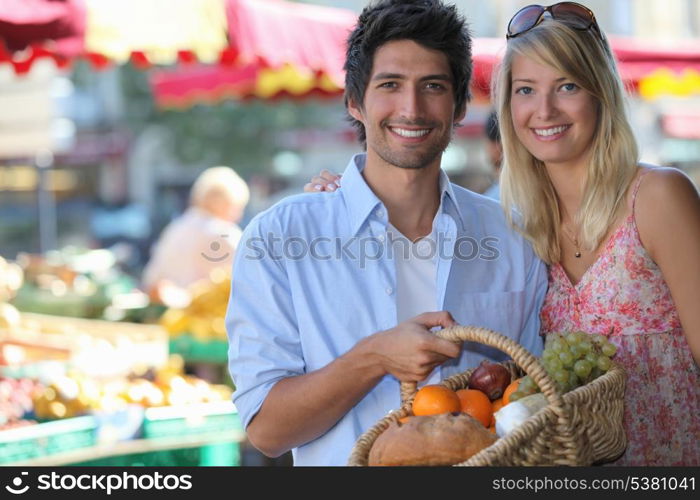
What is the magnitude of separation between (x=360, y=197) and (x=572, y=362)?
740 mm

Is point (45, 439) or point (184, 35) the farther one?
point (184, 35)

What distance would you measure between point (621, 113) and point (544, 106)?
0.27 meters

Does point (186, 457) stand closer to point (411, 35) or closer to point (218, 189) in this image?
point (411, 35)

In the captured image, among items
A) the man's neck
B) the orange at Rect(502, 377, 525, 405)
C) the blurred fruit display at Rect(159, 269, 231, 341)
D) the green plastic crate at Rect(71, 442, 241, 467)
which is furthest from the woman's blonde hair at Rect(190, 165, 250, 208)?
the orange at Rect(502, 377, 525, 405)

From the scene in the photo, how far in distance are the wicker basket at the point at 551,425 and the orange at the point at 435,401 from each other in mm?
76

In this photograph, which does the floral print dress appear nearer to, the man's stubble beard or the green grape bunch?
the green grape bunch

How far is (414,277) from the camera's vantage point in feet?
8.46

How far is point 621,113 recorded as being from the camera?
279 cm

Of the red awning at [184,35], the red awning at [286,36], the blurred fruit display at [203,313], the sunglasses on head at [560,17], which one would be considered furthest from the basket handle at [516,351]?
the blurred fruit display at [203,313]

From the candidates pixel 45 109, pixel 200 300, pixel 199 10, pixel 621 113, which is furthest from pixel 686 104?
pixel 621 113

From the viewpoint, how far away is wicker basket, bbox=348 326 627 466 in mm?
1870

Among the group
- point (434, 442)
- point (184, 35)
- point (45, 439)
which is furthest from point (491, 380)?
point (184, 35)

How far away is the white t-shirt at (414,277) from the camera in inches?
100

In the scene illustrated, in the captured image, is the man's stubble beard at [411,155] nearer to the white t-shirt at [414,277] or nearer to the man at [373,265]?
the man at [373,265]
